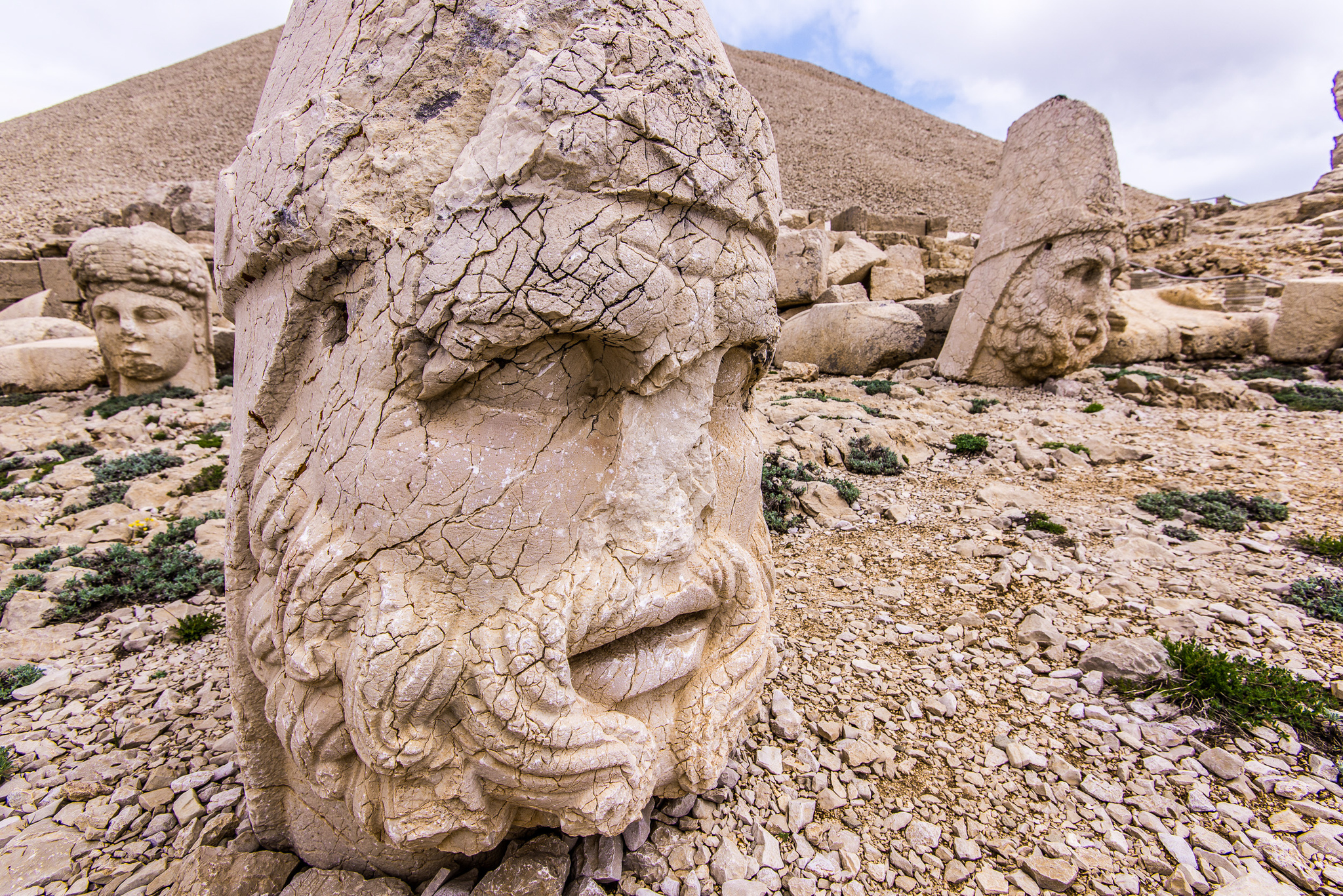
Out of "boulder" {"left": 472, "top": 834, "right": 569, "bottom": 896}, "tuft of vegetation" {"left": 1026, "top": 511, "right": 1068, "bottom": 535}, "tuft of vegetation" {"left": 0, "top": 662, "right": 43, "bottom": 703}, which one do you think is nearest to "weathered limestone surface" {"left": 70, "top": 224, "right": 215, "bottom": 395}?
"tuft of vegetation" {"left": 0, "top": 662, "right": 43, "bottom": 703}

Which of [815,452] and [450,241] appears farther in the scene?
[815,452]

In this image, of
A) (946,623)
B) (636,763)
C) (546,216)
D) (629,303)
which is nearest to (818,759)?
(636,763)

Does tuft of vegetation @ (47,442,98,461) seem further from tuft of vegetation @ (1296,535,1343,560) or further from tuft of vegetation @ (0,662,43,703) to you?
tuft of vegetation @ (1296,535,1343,560)

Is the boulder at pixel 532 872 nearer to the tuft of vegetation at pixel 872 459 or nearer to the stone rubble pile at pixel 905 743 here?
the stone rubble pile at pixel 905 743

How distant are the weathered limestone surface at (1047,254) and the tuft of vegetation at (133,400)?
8365 millimetres

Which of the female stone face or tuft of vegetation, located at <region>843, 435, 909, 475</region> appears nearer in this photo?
tuft of vegetation, located at <region>843, 435, 909, 475</region>

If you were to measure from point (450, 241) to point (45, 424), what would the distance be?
7.32m

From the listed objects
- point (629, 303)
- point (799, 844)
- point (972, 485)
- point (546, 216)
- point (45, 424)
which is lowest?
point (45, 424)

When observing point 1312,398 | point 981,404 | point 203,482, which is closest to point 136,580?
point 203,482

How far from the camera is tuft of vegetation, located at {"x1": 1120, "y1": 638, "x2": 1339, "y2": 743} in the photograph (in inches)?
77.2

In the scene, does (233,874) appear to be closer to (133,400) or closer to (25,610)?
(25,610)

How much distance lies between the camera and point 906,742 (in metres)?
1.96

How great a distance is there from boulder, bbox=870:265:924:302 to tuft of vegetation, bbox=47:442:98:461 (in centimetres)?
930

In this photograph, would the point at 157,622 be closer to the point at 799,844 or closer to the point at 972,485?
the point at 799,844
